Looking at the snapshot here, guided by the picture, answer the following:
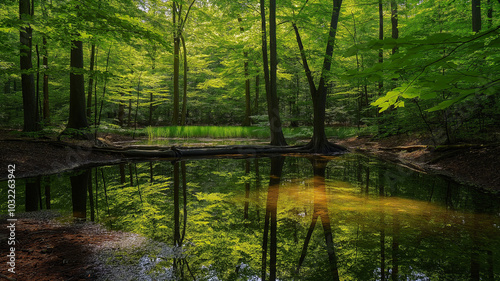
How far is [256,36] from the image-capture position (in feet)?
33.9

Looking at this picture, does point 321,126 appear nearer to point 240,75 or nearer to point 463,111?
point 463,111

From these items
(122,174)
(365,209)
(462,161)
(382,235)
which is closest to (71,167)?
(122,174)

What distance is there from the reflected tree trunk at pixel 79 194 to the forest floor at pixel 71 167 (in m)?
0.27

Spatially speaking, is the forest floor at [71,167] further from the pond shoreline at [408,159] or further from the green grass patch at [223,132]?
the green grass patch at [223,132]

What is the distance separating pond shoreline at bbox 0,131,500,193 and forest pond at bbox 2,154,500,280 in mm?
678

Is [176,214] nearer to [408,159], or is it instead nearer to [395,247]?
[395,247]

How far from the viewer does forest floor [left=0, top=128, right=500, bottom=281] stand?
1.74m

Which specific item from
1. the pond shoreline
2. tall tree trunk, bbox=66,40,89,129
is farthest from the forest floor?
tall tree trunk, bbox=66,40,89,129

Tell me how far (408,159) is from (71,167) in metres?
9.53

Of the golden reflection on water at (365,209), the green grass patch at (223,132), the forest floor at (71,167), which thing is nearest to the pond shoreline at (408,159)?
the forest floor at (71,167)

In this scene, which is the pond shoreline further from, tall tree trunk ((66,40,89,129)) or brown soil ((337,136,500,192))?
tall tree trunk ((66,40,89,129))

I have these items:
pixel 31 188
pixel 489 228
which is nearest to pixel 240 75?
pixel 31 188

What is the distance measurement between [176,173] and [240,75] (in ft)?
41.4

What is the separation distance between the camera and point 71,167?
598 centimetres
